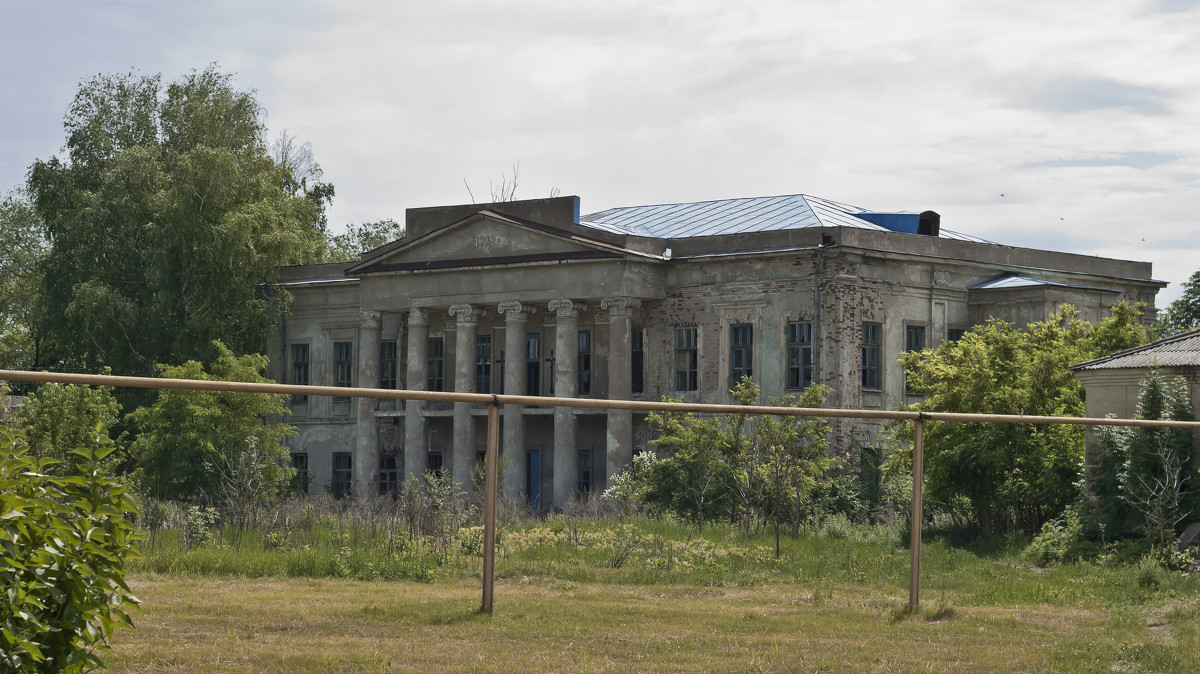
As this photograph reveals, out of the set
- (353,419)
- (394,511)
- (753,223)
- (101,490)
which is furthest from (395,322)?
(101,490)

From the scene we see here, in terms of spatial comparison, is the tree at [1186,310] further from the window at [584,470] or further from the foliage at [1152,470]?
the foliage at [1152,470]

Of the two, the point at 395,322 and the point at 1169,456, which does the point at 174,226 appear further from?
the point at 1169,456

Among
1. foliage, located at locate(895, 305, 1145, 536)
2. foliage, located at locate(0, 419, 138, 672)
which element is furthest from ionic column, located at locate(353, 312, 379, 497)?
foliage, located at locate(0, 419, 138, 672)

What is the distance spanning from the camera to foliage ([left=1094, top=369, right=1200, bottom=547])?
Answer: 744 inches

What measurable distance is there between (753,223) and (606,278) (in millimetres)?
5513

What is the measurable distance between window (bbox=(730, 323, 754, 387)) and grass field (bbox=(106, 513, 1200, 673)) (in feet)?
61.0

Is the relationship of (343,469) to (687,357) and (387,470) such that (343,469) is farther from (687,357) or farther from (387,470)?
(687,357)

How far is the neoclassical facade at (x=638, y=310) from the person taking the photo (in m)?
34.0

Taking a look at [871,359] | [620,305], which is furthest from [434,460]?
[871,359]

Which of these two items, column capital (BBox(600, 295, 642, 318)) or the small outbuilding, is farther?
column capital (BBox(600, 295, 642, 318))

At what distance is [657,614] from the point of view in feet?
38.9

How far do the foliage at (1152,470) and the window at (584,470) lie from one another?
18340 mm

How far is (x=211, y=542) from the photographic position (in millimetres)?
14078

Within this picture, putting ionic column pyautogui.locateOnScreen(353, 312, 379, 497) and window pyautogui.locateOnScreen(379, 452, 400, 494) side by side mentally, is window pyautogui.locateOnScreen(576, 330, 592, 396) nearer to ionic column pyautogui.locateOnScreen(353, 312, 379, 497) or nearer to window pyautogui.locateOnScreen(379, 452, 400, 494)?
ionic column pyautogui.locateOnScreen(353, 312, 379, 497)
